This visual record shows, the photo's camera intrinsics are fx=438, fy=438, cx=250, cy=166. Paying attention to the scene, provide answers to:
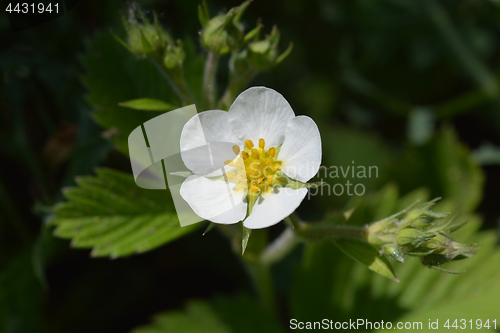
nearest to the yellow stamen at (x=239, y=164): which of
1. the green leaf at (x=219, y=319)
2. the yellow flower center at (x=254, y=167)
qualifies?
the yellow flower center at (x=254, y=167)

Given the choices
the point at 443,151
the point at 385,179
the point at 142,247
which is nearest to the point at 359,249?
the point at 142,247

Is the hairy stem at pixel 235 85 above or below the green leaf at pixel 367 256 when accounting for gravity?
above

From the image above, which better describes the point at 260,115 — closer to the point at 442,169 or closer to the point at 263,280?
the point at 263,280

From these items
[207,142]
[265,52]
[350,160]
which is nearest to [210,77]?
[265,52]

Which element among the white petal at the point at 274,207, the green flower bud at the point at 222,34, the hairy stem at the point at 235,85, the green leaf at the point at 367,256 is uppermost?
the green flower bud at the point at 222,34

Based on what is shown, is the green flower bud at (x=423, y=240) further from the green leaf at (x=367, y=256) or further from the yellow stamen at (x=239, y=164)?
the yellow stamen at (x=239, y=164)

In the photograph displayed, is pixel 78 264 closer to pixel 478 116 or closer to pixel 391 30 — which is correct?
pixel 391 30
